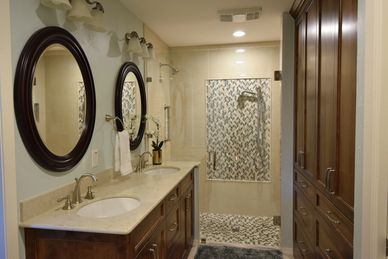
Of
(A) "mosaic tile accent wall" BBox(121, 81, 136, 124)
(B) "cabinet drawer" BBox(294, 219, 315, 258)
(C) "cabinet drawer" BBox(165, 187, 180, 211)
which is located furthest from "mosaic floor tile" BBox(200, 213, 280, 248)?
(A) "mosaic tile accent wall" BBox(121, 81, 136, 124)

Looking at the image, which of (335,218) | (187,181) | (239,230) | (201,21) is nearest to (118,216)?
(335,218)

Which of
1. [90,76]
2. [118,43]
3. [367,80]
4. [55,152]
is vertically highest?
[118,43]

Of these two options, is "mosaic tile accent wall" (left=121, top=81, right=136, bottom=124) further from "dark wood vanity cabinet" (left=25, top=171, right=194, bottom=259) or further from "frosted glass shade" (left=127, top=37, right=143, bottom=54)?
"dark wood vanity cabinet" (left=25, top=171, right=194, bottom=259)

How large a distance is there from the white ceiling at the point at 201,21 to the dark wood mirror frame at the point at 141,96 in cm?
55

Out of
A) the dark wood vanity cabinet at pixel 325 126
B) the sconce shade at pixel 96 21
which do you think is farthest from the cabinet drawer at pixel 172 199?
the sconce shade at pixel 96 21

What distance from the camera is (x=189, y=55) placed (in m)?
4.03

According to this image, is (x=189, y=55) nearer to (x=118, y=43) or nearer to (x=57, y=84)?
(x=118, y=43)

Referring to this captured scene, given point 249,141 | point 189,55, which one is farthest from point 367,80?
point 189,55

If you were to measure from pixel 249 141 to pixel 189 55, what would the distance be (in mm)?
1479

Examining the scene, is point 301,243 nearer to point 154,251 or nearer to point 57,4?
point 154,251

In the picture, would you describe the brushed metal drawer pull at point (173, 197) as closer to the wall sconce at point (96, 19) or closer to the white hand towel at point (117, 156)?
the white hand towel at point (117, 156)

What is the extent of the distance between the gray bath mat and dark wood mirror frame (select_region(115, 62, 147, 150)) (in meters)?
1.30

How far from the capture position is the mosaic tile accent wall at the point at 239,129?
3.84 metres

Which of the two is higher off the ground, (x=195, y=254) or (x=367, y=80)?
(x=367, y=80)
